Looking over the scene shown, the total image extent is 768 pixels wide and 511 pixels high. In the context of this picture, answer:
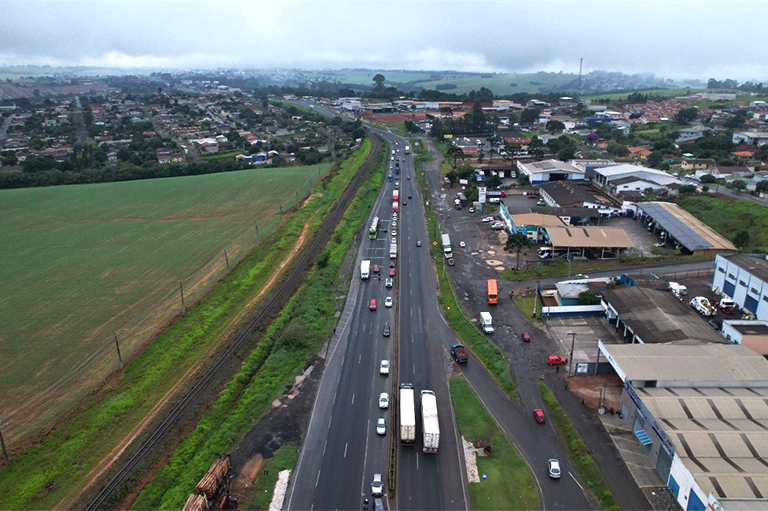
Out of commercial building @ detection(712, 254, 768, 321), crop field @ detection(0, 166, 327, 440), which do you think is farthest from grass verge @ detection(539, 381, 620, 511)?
crop field @ detection(0, 166, 327, 440)

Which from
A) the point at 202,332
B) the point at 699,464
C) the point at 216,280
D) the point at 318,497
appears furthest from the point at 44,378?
the point at 699,464

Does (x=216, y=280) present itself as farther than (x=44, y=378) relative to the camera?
Yes

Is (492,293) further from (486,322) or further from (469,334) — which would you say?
(469,334)

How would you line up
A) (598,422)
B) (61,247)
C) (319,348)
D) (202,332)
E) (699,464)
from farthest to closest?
(61,247) < (202,332) < (319,348) < (598,422) < (699,464)

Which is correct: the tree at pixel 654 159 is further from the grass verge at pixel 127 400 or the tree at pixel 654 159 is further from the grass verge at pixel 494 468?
the grass verge at pixel 494 468

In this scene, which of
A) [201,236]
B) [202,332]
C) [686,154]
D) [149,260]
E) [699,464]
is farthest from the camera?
[686,154]

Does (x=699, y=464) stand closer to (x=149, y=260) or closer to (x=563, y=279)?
(x=563, y=279)
